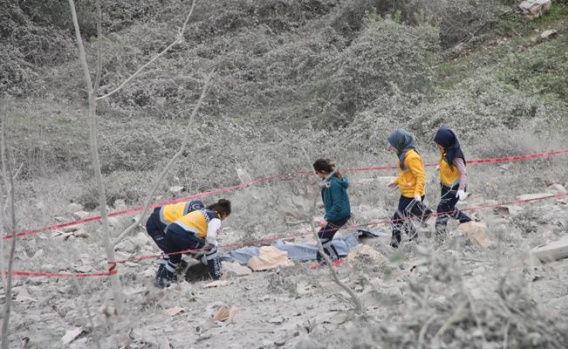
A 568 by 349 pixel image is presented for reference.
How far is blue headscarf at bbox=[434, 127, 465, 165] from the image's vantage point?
20.2 ft

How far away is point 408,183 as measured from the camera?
20.7ft

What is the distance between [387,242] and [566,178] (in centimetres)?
302

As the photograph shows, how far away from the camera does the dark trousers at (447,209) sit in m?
6.34

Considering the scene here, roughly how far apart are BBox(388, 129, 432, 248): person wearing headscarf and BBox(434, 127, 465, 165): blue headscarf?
0.79ft

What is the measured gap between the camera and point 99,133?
13156 millimetres

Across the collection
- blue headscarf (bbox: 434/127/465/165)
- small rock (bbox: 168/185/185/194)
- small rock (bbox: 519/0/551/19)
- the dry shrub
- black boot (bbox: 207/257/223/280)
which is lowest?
small rock (bbox: 168/185/185/194)

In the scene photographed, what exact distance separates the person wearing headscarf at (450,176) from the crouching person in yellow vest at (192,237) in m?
2.02

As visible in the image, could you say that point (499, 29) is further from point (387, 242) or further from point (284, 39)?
point (387, 242)

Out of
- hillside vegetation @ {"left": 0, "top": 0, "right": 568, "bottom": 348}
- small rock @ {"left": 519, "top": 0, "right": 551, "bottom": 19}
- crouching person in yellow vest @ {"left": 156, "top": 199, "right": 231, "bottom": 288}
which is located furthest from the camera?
small rock @ {"left": 519, "top": 0, "right": 551, "bottom": 19}

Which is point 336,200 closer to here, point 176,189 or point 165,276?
point 165,276

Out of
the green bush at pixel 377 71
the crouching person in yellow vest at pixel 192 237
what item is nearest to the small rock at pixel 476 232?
the crouching person in yellow vest at pixel 192 237

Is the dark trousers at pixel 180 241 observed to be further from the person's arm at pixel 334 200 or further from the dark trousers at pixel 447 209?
A: the dark trousers at pixel 447 209

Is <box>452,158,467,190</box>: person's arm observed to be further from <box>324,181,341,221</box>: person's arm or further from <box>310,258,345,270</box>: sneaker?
<box>310,258,345,270</box>: sneaker

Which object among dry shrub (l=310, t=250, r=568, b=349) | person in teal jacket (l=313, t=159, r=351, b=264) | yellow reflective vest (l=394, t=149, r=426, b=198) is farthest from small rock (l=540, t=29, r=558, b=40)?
A: dry shrub (l=310, t=250, r=568, b=349)
